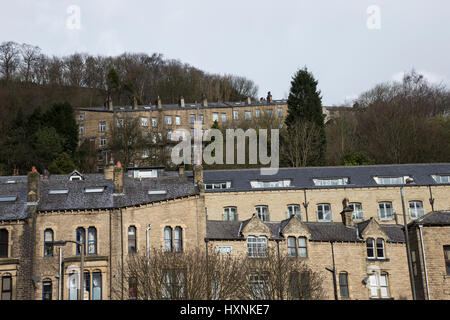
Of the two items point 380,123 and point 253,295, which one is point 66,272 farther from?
point 380,123

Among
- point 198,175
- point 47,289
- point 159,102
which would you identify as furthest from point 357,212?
point 159,102

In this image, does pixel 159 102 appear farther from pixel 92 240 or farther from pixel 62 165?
pixel 92 240

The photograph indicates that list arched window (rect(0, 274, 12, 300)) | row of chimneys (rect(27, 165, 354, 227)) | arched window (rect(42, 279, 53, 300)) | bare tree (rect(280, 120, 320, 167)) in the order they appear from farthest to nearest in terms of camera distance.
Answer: bare tree (rect(280, 120, 320, 167)) → row of chimneys (rect(27, 165, 354, 227)) → arched window (rect(42, 279, 53, 300)) → arched window (rect(0, 274, 12, 300))

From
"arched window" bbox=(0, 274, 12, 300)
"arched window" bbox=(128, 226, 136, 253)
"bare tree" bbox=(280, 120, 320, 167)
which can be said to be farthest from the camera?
"bare tree" bbox=(280, 120, 320, 167)

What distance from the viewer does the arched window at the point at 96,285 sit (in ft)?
134

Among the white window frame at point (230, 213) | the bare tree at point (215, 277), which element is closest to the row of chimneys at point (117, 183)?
the bare tree at point (215, 277)

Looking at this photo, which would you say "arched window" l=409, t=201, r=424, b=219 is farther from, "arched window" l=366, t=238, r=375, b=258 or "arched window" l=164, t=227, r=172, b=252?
"arched window" l=164, t=227, r=172, b=252

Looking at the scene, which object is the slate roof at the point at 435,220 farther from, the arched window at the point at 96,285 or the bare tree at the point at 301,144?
the bare tree at the point at 301,144

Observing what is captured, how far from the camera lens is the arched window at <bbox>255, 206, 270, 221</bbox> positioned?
180 ft

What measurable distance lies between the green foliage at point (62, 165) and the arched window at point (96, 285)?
29.0 m

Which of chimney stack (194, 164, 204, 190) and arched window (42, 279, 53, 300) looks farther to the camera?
chimney stack (194, 164, 204, 190)

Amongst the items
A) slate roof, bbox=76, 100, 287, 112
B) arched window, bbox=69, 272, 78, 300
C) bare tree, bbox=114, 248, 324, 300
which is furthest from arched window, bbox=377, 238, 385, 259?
slate roof, bbox=76, 100, 287, 112

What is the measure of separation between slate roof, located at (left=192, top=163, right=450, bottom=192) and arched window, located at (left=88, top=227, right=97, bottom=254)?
1461cm

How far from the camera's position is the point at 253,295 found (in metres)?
36.6
